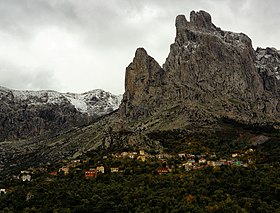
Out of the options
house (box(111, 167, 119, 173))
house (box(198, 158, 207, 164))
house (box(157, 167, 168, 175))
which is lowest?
house (box(157, 167, 168, 175))

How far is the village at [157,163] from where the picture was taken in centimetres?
8456

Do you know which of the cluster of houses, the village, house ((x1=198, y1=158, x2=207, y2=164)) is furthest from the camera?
house ((x1=198, y1=158, x2=207, y2=164))

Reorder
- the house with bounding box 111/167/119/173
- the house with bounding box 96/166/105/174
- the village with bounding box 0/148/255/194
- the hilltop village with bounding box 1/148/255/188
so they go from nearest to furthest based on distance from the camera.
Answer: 1. the village with bounding box 0/148/255/194
2. the hilltop village with bounding box 1/148/255/188
3. the house with bounding box 111/167/119/173
4. the house with bounding box 96/166/105/174

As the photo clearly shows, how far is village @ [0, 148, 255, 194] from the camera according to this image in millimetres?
84562

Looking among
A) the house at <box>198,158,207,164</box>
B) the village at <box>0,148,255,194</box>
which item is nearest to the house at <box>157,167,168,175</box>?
the village at <box>0,148,255,194</box>

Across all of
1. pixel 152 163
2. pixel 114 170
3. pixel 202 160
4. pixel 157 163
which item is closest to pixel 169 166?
pixel 157 163

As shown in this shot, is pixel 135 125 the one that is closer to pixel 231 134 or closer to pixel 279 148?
pixel 231 134

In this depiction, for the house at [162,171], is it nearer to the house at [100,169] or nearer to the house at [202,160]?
the house at [100,169]

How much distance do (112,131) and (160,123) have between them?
2699 centimetres

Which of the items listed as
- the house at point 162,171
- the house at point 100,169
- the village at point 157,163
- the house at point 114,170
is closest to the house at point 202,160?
the village at point 157,163

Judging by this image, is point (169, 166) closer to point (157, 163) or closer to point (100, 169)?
point (157, 163)

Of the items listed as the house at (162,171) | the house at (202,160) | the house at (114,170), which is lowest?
the house at (162,171)

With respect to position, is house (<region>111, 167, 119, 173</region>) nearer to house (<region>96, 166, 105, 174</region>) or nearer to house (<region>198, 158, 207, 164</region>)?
house (<region>96, 166, 105, 174</region>)

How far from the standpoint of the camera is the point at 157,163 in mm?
93625
